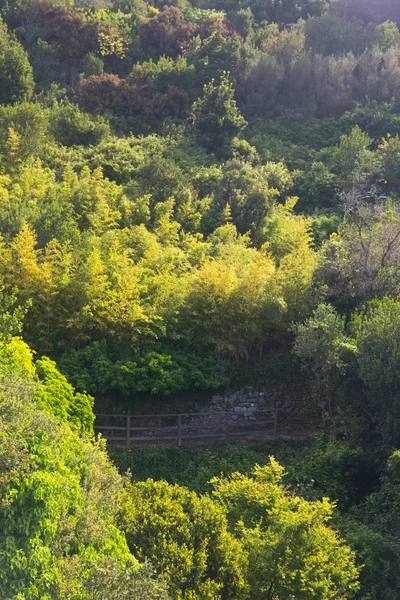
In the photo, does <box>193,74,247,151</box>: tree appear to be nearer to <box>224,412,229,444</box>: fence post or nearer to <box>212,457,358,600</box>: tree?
<box>224,412,229,444</box>: fence post

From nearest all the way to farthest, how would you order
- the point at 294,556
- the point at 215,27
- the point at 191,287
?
the point at 294,556 < the point at 191,287 < the point at 215,27

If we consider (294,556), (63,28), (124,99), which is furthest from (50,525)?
(63,28)

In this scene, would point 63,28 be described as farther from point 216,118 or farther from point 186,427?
point 186,427

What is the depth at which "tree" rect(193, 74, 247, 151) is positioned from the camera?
31578 mm

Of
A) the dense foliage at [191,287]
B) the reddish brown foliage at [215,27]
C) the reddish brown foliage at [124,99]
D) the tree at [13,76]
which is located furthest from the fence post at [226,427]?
the reddish brown foliage at [215,27]

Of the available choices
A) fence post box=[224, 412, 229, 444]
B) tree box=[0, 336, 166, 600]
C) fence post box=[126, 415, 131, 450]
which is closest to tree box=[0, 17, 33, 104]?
fence post box=[126, 415, 131, 450]

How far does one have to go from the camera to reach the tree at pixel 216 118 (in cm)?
3158

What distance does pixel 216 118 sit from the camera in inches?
1247

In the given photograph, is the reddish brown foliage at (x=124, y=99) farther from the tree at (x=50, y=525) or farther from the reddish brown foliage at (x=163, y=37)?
the tree at (x=50, y=525)

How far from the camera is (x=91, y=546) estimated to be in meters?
9.17

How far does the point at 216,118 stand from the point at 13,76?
1080 centimetres

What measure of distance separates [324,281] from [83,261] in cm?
770

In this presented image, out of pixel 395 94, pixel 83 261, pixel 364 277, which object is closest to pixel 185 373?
pixel 83 261

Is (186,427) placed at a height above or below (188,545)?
above
